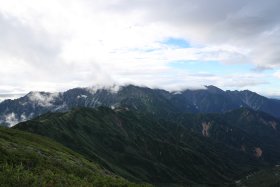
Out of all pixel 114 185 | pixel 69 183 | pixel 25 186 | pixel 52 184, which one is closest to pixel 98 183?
pixel 114 185

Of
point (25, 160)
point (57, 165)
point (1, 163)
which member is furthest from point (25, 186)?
point (57, 165)

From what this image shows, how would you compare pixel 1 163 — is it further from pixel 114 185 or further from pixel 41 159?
pixel 114 185

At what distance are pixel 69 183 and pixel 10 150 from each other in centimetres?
2773

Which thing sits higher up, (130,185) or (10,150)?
(10,150)

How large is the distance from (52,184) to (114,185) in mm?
19325

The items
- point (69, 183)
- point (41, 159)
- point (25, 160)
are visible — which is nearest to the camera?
point (69, 183)

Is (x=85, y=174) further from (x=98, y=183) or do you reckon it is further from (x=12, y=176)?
(x=12, y=176)

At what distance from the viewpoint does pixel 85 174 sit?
96.3 m

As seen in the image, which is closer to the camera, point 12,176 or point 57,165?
point 12,176

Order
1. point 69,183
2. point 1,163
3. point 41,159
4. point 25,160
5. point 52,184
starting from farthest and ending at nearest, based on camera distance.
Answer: point 41,159
point 25,160
point 1,163
point 69,183
point 52,184

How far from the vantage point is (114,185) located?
83.0 meters

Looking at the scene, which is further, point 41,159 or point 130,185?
point 41,159

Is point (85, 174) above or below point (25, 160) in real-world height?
below

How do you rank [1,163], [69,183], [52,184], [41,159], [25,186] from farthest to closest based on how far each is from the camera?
[41,159] → [1,163] → [69,183] → [52,184] → [25,186]
